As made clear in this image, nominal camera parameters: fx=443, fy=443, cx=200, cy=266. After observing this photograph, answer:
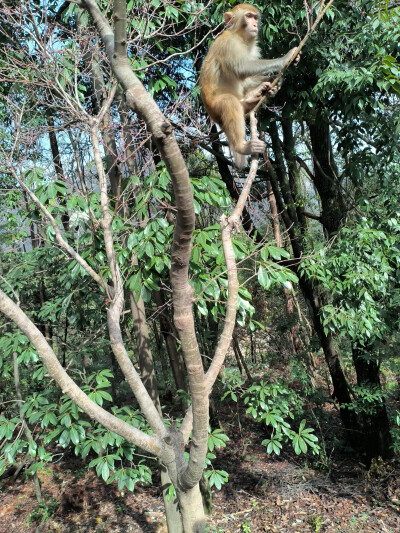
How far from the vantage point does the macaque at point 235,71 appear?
3.55 metres

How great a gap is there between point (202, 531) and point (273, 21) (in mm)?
4237

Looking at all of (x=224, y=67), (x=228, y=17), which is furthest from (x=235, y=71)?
(x=228, y=17)

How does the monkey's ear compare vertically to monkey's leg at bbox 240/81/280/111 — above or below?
above

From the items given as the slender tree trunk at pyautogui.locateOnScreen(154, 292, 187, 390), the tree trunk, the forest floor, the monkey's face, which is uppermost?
the monkey's face

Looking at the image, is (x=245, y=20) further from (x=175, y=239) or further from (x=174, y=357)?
(x=174, y=357)

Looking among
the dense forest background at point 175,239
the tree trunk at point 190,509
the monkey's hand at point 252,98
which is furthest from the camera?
the monkey's hand at point 252,98

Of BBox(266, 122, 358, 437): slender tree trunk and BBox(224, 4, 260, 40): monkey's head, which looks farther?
BBox(266, 122, 358, 437): slender tree trunk

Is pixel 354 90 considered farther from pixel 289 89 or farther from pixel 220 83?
pixel 220 83

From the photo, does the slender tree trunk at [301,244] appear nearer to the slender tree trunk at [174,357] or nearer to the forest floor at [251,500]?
the forest floor at [251,500]

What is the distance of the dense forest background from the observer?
2.47 m

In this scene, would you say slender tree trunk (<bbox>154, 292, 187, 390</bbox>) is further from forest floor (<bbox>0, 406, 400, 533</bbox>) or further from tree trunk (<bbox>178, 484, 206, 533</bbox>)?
tree trunk (<bbox>178, 484, 206, 533</bbox>)

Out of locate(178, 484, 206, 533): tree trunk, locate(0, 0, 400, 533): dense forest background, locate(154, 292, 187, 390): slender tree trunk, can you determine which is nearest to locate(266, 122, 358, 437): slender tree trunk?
locate(0, 0, 400, 533): dense forest background

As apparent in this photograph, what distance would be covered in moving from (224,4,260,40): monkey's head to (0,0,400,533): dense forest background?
33cm

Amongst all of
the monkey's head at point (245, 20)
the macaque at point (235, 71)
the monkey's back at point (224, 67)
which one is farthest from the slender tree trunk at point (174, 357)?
the monkey's head at point (245, 20)
